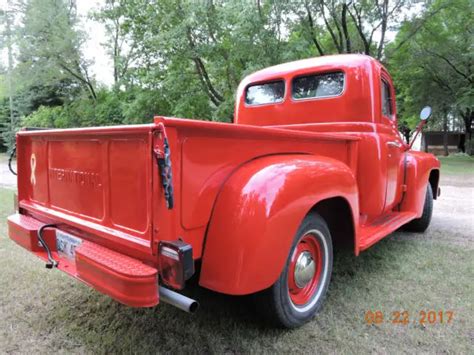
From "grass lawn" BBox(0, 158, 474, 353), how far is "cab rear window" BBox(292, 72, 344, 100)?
1715 millimetres

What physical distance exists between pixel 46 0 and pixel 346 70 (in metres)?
18.9

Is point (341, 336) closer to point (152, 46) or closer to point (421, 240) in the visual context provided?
point (421, 240)

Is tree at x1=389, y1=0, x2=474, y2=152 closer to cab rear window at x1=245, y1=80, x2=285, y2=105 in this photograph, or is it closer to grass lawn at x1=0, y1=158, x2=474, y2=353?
cab rear window at x1=245, y1=80, x2=285, y2=105

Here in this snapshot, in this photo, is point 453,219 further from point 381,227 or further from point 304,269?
point 304,269

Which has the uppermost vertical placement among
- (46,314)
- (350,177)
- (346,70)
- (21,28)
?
(21,28)

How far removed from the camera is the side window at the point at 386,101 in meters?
3.86

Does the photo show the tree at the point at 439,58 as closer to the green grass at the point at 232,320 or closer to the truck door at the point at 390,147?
the truck door at the point at 390,147

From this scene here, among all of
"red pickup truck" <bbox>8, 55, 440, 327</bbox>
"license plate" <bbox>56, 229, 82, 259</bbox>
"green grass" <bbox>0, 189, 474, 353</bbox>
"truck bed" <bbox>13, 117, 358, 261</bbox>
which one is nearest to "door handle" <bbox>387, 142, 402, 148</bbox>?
"red pickup truck" <bbox>8, 55, 440, 327</bbox>

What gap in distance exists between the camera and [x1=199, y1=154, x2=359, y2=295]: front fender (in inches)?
74.0

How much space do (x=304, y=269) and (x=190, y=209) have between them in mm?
1008

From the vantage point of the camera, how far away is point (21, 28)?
17453 mm

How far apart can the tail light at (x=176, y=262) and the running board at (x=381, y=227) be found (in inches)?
64.1

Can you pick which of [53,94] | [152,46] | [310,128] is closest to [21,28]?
[53,94]
